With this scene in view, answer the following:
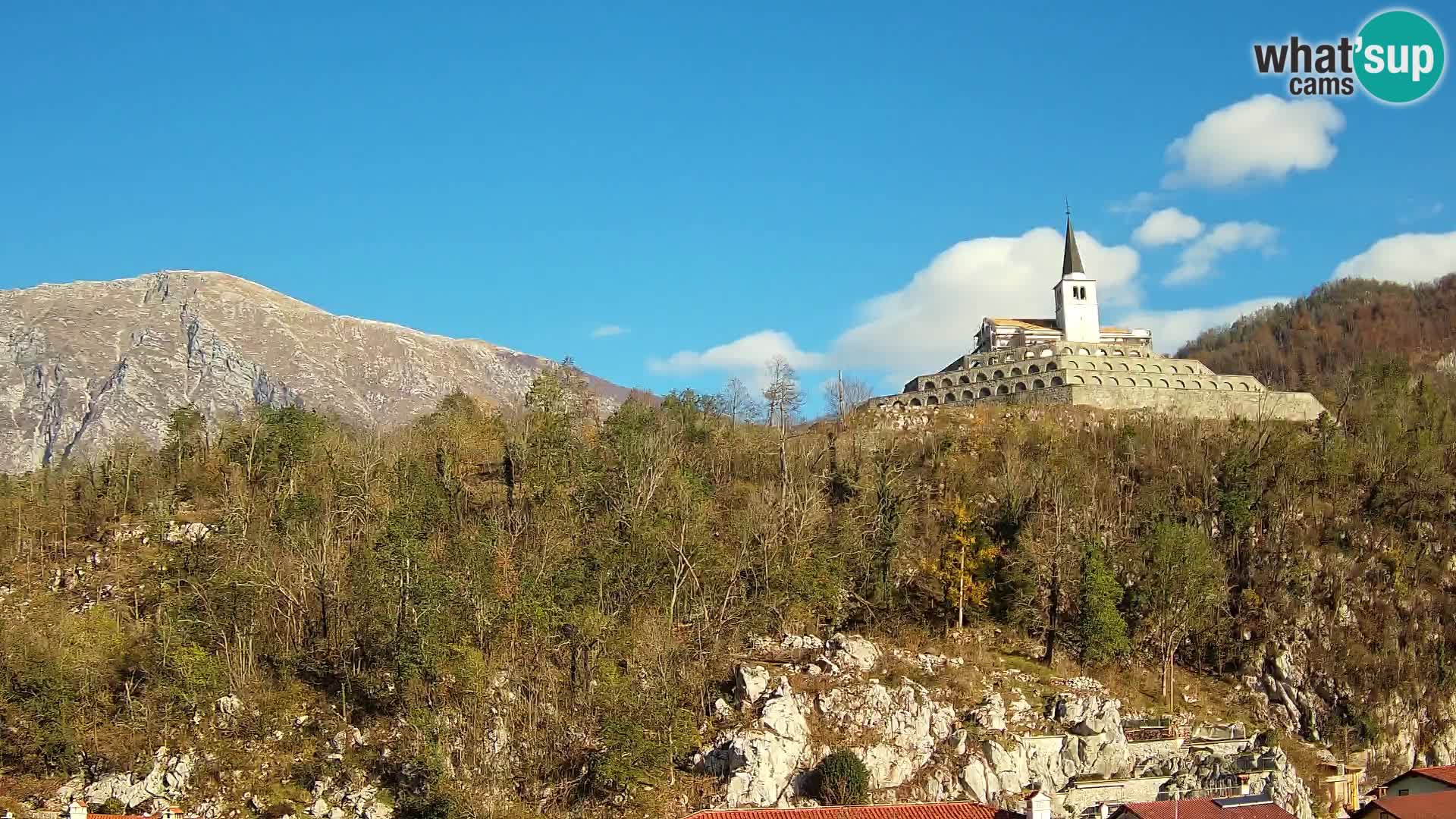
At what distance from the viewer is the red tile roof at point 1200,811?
115 ft

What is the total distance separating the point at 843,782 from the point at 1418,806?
17.3m

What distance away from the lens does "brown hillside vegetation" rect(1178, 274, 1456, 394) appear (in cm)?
14038

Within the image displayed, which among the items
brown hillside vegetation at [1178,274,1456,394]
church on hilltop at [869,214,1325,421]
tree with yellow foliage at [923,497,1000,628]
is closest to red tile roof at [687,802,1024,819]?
tree with yellow foliage at [923,497,1000,628]

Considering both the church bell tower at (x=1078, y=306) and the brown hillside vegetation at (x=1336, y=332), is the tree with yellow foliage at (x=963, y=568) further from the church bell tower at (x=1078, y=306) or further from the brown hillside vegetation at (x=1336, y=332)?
the brown hillside vegetation at (x=1336, y=332)

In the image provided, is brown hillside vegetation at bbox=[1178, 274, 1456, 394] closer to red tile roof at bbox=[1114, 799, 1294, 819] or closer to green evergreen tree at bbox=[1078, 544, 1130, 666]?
green evergreen tree at bbox=[1078, 544, 1130, 666]

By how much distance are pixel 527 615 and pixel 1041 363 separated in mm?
42636

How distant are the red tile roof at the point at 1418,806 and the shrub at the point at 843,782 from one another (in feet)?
51.3

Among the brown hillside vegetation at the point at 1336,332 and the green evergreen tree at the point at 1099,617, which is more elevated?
the brown hillside vegetation at the point at 1336,332

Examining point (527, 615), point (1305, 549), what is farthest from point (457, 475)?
point (1305, 549)

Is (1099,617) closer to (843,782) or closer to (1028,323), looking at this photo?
(843,782)

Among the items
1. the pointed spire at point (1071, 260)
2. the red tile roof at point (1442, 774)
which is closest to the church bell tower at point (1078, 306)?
the pointed spire at point (1071, 260)

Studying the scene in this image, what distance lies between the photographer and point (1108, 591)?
50781 mm

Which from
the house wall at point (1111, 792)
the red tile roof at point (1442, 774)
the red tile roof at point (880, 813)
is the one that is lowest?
the house wall at point (1111, 792)

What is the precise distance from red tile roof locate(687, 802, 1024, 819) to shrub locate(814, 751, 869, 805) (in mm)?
3397
